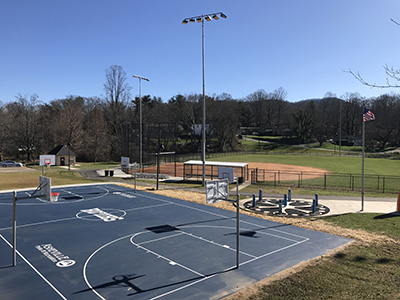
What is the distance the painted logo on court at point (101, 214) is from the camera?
71.8ft

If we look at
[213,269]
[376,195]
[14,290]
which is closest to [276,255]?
[213,269]


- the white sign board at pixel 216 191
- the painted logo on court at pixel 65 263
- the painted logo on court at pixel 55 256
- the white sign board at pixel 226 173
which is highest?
the white sign board at pixel 216 191

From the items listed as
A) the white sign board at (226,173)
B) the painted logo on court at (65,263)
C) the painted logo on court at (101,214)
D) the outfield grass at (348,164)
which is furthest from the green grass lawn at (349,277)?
the outfield grass at (348,164)

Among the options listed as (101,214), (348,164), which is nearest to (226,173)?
(101,214)

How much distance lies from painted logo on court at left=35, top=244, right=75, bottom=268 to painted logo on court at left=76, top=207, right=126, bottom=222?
219 inches

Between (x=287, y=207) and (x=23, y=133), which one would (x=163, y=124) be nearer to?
(x=23, y=133)

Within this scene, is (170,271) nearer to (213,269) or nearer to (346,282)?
(213,269)

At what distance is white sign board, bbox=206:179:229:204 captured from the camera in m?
14.3

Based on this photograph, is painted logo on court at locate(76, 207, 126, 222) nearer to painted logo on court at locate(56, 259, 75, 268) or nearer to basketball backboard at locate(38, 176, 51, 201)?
basketball backboard at locate(38, 176, 51, 201)

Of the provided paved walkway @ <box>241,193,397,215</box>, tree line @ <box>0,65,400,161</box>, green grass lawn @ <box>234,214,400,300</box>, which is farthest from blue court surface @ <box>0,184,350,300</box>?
tree line @ <box>0,65,400,161</box>

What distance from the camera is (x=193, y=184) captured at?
128 ft

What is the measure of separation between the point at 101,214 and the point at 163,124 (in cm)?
6609

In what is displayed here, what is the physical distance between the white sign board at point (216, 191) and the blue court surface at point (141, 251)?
2658 millimetres

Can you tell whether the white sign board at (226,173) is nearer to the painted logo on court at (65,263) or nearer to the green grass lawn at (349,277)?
the green grass lawn at (349,277)
